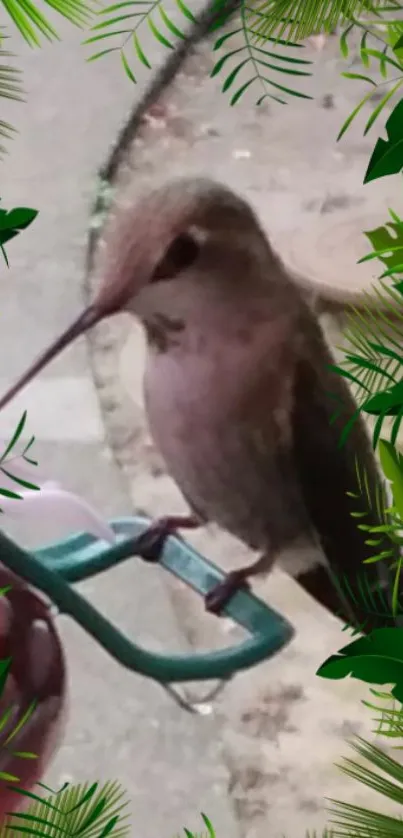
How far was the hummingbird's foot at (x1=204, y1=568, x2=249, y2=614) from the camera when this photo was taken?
66 cm

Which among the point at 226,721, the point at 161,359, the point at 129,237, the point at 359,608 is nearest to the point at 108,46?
the point at 129,237

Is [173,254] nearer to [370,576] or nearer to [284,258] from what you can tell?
[284,258]

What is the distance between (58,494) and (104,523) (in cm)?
5

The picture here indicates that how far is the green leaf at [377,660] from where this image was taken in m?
0.29

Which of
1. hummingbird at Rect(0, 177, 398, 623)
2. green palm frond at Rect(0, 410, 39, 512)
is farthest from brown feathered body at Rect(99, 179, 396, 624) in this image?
green palm frond at Rect(0, 410, 39, 512)

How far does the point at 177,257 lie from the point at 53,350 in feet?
0.47

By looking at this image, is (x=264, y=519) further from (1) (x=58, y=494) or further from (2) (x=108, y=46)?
(2) (x=108, y=46)

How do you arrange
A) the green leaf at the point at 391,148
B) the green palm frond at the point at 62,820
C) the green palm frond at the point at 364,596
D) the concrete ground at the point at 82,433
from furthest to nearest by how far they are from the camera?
the concrete ground at the point at 82,433 < the green palm frond at the point at 364,596 < the green palm frond at the point at 62,820 < the green leaf at the point at 391,148

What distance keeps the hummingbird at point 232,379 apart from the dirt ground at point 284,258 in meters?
0.02

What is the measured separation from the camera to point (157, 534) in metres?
0.66

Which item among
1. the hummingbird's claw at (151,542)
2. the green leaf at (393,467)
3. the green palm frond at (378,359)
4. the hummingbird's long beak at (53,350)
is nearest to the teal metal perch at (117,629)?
the hummingbird's claw at (151,542)

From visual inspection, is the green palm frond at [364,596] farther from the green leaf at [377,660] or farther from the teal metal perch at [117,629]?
the green leaf at [377,660]

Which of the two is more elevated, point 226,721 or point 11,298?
point 11,298

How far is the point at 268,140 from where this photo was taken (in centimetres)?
64
